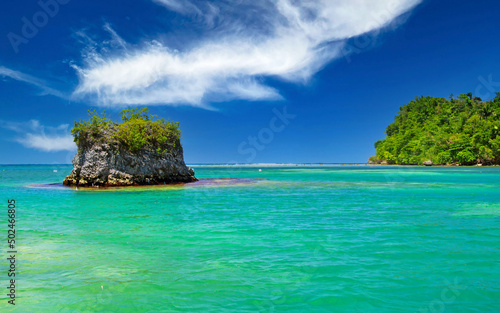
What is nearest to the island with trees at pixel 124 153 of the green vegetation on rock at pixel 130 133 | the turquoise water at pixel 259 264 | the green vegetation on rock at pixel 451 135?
the green vegetation on rock at pixel 130 133

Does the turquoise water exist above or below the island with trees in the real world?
below

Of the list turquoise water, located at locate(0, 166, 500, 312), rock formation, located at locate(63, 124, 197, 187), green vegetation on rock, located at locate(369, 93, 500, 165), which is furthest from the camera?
green vegetation on rock, located at locate(369, 93, 500, 165)

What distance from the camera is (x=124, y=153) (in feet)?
109

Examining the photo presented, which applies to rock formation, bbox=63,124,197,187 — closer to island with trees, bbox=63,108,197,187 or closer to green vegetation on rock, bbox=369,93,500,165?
island with trees, bbox=63,108,197,187

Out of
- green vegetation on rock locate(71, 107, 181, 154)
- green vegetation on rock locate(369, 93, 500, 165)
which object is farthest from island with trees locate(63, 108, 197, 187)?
green vegetation on rock locate(369, 93, 500, 165)

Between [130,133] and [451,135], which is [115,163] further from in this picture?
[451,135]

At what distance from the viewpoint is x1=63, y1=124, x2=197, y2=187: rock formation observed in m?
32.5

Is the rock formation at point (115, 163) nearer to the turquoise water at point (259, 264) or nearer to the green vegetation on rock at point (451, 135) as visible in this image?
the turquoise water at point (259, 264)

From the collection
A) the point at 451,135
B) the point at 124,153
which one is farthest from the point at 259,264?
the point at 451,135

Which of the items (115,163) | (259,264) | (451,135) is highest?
A: (451,135)

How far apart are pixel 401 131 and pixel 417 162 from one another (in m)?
19.4

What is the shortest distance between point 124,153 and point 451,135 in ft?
293

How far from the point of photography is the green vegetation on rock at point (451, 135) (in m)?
83.8

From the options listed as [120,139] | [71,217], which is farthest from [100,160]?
[71,217]
